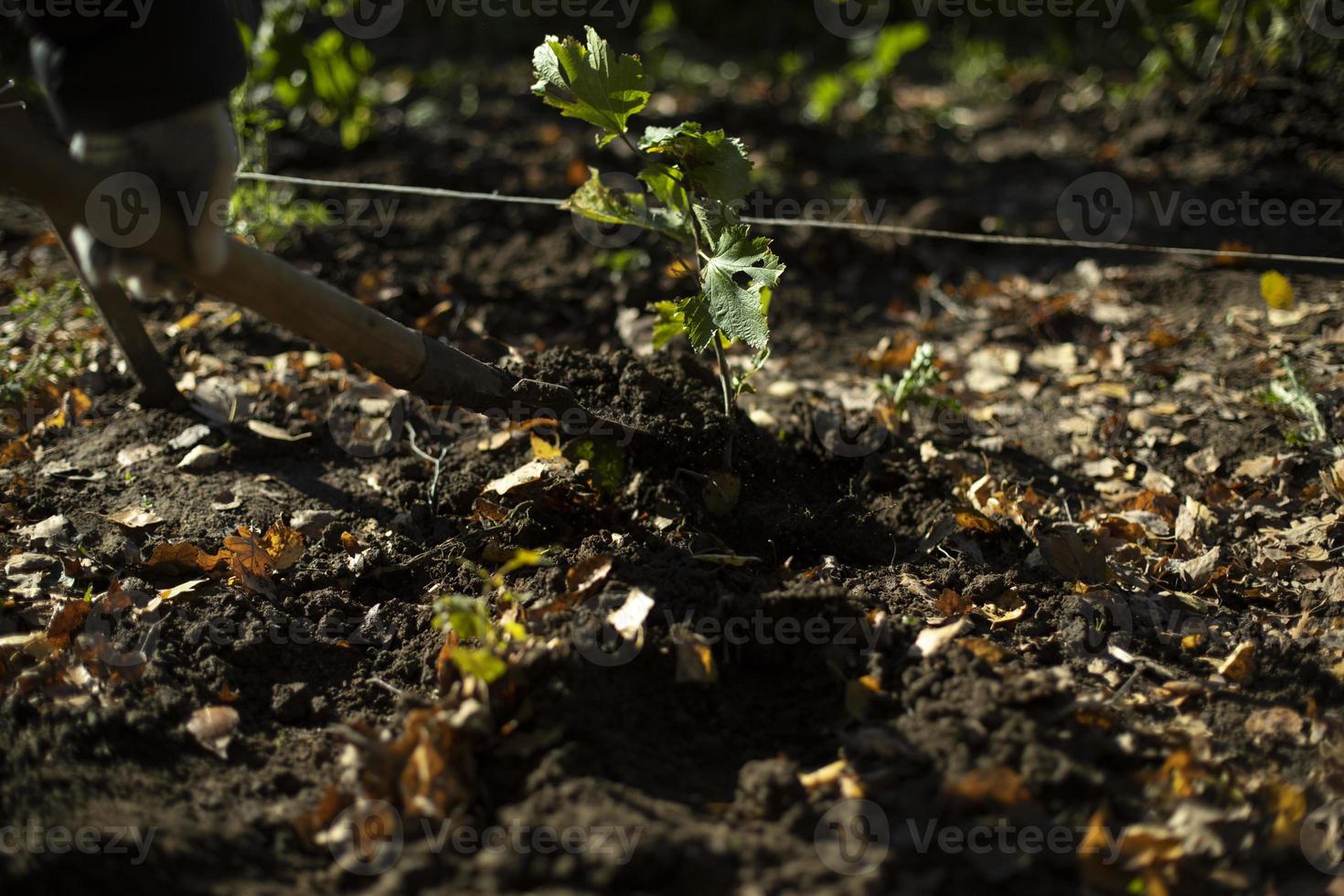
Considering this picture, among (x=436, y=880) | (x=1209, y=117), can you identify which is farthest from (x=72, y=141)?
(x=1209, y=117)

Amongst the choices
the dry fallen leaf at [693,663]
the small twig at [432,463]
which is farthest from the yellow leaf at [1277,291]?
the small twig at [432,463]

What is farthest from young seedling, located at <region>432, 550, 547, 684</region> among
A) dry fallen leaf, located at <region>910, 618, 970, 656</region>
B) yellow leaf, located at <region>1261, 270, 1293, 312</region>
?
yellow leaf, located at <region>1261, 270, 1293, 312</region>

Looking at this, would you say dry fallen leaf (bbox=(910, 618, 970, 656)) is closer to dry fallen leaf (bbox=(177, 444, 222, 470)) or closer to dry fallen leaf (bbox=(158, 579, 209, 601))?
dry fallen leaf (bbox=(158, 579, 209, 601))

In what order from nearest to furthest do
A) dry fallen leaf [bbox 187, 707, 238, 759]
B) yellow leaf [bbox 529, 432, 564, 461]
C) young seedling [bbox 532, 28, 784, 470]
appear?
dry fallen leaf [bbox 187, 707, 238, 759] < young seedling [bbox 532, 28, 784, 470] < yellow leaf [bbox 529, 432, 564, 461]

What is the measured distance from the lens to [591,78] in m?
2.27

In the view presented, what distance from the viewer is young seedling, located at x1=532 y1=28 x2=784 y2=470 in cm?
→ 223

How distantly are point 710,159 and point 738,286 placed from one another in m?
0.32

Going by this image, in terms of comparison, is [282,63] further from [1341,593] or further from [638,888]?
[1341,593]

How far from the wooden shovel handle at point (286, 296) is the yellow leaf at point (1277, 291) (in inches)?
110

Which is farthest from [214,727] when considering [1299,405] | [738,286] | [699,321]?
[1299,405]

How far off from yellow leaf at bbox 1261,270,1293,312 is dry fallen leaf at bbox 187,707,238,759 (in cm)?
357

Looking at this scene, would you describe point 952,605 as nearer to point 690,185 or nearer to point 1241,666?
point 1241,666

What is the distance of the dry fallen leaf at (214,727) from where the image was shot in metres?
1.91

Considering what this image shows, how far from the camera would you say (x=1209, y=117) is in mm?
5000
